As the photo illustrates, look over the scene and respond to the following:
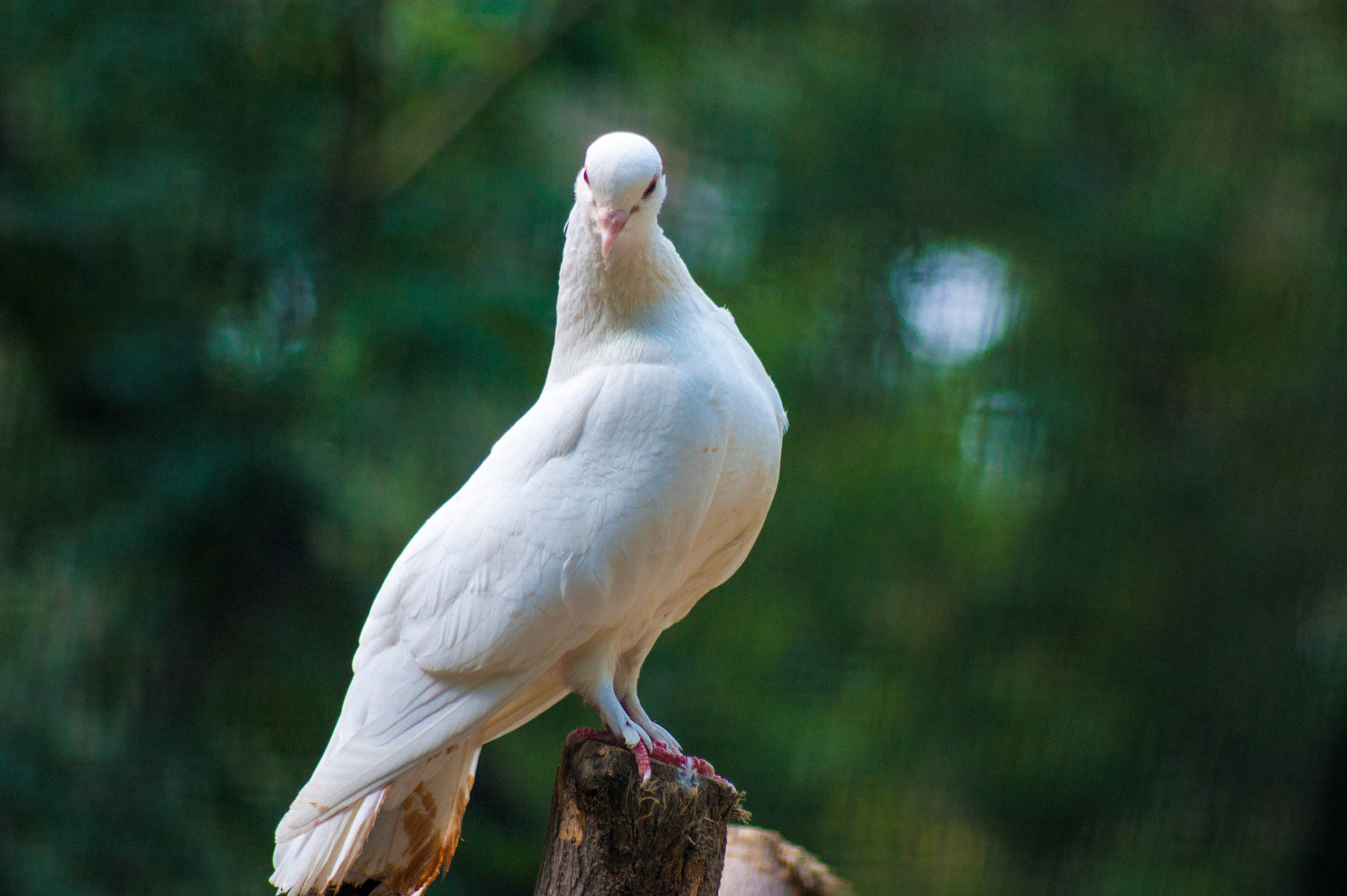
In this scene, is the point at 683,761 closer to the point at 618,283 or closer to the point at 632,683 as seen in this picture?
the point at 632,683

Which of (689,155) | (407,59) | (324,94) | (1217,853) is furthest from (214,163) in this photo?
(1217,853)

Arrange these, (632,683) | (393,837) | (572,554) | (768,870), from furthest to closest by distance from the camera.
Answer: (768,870)
(632,683)
(393,837)
(572,554)

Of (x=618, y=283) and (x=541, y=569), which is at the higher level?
(x=618, y=283)

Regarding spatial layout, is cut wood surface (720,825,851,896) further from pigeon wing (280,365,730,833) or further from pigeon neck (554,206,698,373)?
pigeon neck (554,206,698,373)

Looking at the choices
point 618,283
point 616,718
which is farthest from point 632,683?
point 618,283

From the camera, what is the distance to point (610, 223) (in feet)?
5.89

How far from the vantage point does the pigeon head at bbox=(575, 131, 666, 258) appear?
1778 millimetres

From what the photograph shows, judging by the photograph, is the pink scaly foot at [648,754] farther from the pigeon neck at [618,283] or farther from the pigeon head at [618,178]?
the pigeon head at [618,178]

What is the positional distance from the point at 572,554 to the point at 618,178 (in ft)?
1.95

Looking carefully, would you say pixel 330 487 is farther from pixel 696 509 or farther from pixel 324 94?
pixel 696 509

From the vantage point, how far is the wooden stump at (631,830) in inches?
69.2

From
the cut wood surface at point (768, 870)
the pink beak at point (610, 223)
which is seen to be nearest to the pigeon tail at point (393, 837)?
the cut wood surface at point (768, 870)

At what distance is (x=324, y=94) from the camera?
15.6 feet

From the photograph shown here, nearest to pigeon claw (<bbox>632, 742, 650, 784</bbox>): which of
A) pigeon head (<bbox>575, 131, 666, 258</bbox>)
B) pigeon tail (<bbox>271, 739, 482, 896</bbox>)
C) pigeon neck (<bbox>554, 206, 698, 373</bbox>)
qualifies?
pigeon tail (<bbox>271, 739, 482, 896</bbox>)
